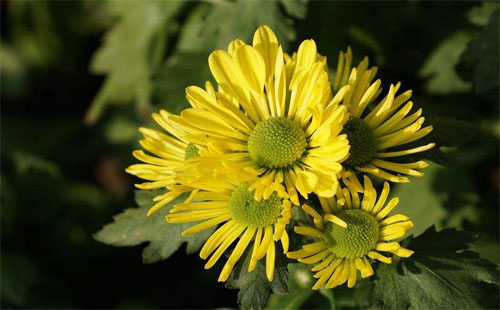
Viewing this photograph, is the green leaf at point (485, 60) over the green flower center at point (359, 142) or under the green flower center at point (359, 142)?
over

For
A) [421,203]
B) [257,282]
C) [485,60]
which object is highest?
[485,60]

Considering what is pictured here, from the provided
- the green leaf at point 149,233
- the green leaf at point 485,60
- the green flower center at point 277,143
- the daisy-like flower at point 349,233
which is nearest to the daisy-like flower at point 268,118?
the green flower center at point 277,143

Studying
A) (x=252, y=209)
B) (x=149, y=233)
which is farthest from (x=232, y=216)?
(x=149, y=233)

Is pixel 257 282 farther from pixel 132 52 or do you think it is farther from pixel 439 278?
pixel 132 52

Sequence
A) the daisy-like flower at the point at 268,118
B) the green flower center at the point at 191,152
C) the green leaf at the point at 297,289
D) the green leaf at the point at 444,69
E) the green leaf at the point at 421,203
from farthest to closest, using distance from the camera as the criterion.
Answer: the green leaf at the point at 444,69, the green leaf at the point at 421,203, the green leaf at the point at 297,289, the green flower center at the point at 191,152, the daisy-like flower at the point at 268,118

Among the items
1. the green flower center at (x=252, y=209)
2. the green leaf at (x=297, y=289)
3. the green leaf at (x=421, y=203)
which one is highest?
the green leaf at (x=421, y=203)

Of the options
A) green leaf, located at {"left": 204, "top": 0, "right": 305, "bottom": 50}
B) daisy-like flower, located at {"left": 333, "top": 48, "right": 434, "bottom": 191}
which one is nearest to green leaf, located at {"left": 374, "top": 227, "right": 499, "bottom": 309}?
daisy-like flower, located at {"left": 333, "top": 48, "right": 434, "bottom": 191}

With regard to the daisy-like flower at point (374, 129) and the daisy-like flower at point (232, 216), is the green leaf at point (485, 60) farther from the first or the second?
the daisy-like flower at point (232, 216)

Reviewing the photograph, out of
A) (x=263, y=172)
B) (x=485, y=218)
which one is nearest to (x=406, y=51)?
(x=485, y=218)

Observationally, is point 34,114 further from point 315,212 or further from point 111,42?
point 315,212
